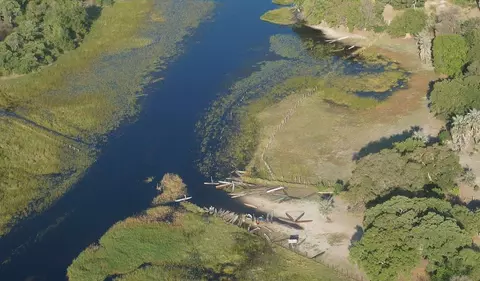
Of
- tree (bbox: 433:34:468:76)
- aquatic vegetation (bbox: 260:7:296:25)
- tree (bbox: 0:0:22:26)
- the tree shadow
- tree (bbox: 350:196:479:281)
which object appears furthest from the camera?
aquatic vegetation (bbox: 260:7:296:25)

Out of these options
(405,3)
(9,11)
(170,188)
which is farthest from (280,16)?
(170,188)

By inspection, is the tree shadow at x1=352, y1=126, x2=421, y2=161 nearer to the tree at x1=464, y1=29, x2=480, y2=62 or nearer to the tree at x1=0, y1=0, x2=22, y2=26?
the tree at x1=464, y1=29, x2=480, y2=62

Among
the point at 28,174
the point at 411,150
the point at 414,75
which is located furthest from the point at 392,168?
the point at 28,174

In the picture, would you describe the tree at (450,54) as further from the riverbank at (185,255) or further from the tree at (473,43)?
the riverbank at (185,255)

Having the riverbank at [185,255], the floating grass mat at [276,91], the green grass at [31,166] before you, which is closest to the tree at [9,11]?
the green grass at [31,166]

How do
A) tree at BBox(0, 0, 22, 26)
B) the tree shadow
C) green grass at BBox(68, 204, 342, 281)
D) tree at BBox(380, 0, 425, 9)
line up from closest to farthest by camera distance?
green grass at BBox(68, 204, 342, 281)
the tree shadow
tree at BBox(0, 0, 22, 26)
tree at BBox(380, 0, 425, 9)

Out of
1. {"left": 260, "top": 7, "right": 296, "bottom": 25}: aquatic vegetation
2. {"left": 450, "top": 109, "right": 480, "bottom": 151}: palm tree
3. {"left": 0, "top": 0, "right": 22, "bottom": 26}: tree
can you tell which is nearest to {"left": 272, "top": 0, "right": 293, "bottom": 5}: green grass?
{"left": 260, "top": 7, "right": 296, "bottom": 25}: aquatic vegetation

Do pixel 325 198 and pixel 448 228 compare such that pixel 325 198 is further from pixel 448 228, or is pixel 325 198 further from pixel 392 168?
pixel 448 228
